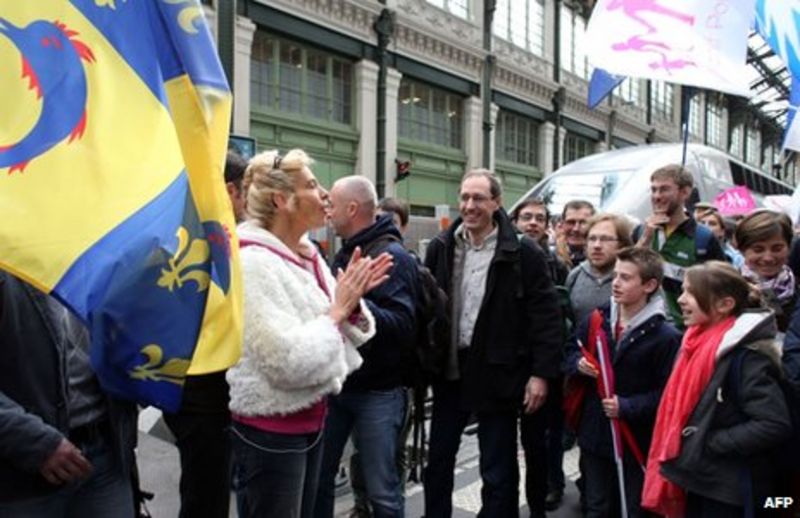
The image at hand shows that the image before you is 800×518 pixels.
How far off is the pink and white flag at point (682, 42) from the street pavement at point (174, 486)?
2.90m

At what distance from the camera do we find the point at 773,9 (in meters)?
6.54

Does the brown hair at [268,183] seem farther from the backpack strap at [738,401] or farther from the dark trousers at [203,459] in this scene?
the backpack strap at [738,401]

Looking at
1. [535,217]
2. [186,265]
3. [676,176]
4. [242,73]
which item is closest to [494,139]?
[242,73]

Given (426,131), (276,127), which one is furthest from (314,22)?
(426,131)

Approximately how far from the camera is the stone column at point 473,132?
21.8 m

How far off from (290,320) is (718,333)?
72.5 inches

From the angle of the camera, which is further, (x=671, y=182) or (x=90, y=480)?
(x=671, y=182)

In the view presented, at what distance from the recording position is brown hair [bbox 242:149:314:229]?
105 inches

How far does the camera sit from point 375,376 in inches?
135

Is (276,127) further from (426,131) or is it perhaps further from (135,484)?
(135,484)

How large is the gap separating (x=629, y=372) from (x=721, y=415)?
0.62 m

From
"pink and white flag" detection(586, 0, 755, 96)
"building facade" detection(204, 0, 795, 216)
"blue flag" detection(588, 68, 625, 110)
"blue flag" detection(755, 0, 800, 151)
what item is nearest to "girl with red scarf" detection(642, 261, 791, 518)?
"pink and white flag" detection(586, 0, 755, 96)

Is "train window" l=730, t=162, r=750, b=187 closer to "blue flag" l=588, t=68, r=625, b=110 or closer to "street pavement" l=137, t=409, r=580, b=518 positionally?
"blue flag" l=588, t=68, r=625, b=110

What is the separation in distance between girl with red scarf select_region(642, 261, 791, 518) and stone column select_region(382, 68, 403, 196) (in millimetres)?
15494
